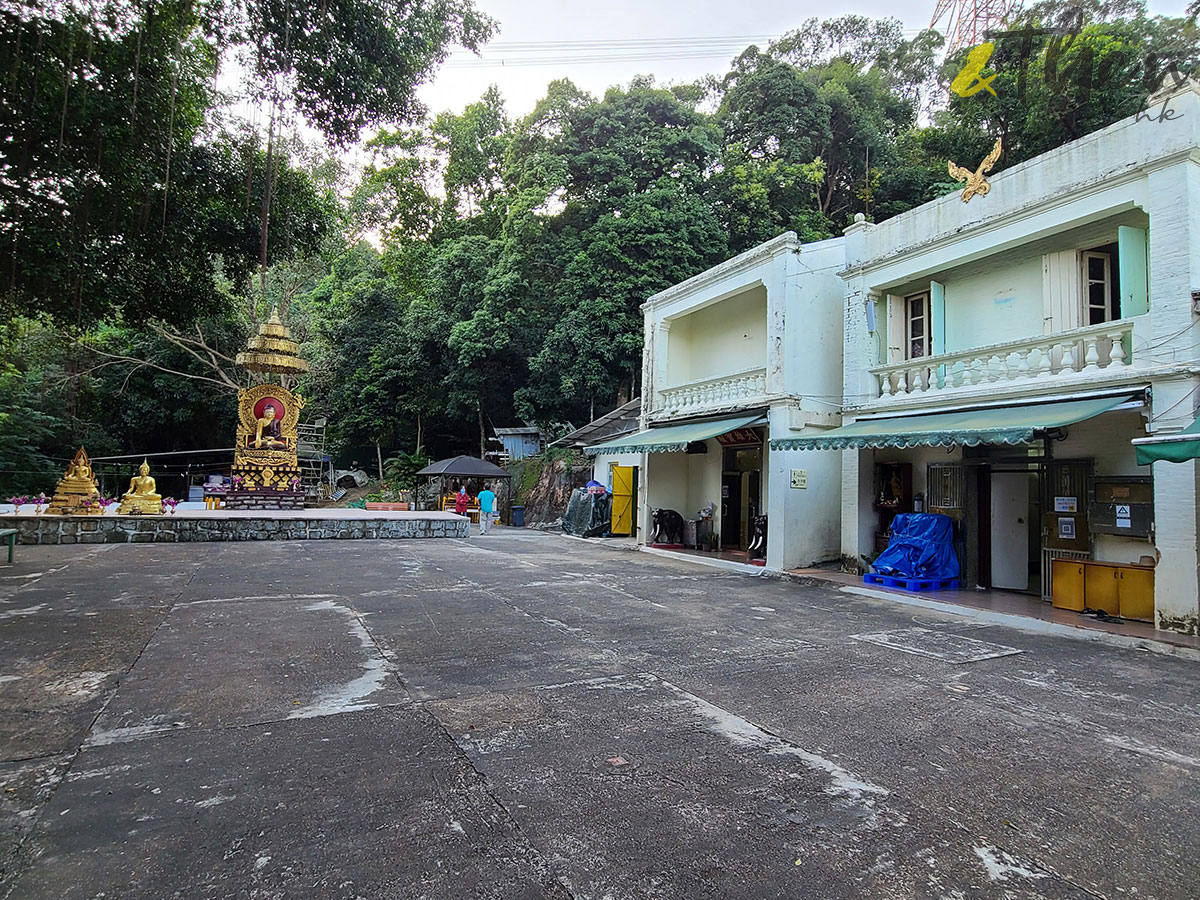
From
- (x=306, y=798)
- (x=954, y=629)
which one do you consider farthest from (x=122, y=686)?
(x=954, y=629)

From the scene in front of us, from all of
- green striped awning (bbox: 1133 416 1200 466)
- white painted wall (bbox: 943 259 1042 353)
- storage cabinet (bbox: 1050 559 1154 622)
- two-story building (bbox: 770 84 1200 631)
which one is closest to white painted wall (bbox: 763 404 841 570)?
two-story building (bbox: 770 84 1200 631)

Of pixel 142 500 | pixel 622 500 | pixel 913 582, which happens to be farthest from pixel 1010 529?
pixel 142 500

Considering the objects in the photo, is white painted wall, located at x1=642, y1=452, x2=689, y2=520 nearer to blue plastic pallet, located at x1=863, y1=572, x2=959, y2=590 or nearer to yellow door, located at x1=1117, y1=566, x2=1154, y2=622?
blue plastic pallet, located at x1=863, y1=572, x2=959, y2=590

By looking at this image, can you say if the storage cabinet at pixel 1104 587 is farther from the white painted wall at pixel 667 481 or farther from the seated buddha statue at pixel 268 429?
the seated buddha statue at pixel 268 429

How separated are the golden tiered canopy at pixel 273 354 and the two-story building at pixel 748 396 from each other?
12079mm

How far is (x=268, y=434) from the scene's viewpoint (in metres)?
22.0

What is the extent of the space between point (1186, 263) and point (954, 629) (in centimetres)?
464

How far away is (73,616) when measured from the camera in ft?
20.6

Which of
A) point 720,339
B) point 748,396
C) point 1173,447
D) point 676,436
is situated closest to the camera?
point 1173,447

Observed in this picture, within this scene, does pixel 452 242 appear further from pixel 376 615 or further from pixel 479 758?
pixel 479 758

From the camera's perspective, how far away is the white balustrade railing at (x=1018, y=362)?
25.3 ft

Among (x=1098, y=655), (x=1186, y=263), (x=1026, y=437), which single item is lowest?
(x=1098, y=655)

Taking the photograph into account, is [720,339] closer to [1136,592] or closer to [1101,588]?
[1101,588]

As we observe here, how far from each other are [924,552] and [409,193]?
2949 centimetres
